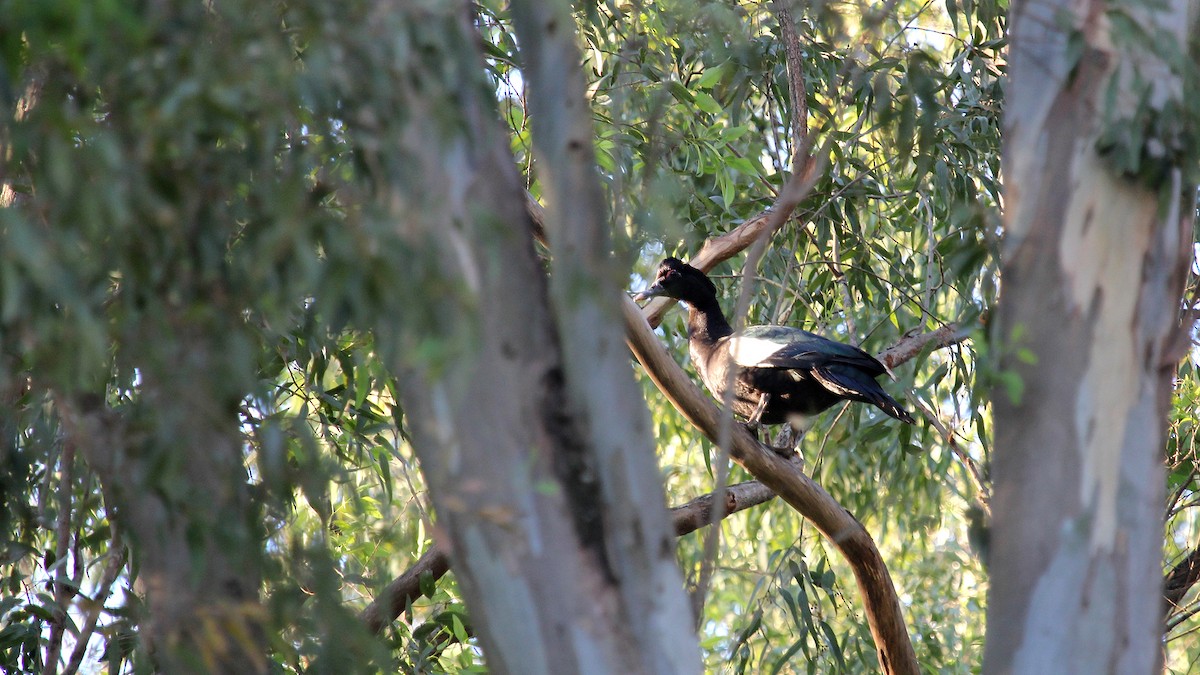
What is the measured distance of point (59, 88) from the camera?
155 centimetres

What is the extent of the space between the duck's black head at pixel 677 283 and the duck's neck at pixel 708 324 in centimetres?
14

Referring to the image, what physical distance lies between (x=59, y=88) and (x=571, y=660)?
937 mm

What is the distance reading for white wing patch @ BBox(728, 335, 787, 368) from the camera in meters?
4.43

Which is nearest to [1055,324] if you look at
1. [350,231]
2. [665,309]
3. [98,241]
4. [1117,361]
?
[1117,361]

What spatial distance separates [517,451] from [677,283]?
302 cm

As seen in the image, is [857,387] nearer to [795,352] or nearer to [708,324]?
[795,352]

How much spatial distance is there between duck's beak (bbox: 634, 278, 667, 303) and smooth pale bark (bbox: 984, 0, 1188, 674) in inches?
109

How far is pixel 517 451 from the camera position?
1.49 metres

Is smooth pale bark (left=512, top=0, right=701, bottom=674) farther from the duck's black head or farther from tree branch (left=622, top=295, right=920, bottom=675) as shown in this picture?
the duck's black head

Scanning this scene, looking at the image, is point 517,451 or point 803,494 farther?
point 803,494

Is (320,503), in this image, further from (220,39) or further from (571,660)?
(220,39)

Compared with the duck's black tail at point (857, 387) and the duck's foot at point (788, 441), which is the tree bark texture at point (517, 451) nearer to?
the duck's foot at point (788, 441)

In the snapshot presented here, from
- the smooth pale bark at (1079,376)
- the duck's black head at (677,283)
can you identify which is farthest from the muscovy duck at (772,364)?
the smooth pale bark at (1079,376)

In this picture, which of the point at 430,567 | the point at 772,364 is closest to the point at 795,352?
the point at 772,364
